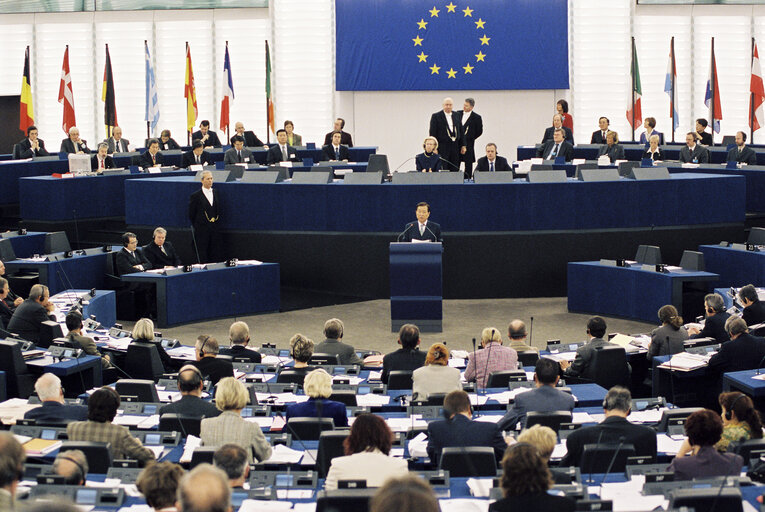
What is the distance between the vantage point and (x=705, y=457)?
20.8 ft

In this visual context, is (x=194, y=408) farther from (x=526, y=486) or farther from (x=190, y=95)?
(x=190, y=95)

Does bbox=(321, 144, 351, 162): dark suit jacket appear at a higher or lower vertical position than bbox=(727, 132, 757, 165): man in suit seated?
higher

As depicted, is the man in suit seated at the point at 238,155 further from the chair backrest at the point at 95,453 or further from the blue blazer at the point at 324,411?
the chair backrest at the point at 95,453

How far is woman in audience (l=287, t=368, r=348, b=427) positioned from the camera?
7695 millimetres

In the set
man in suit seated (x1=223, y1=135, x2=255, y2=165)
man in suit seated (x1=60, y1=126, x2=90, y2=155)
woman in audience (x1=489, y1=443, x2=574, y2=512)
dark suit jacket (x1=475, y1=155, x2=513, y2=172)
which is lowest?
woman in audience (x1=489, y1=443, x2=574, y2=512)

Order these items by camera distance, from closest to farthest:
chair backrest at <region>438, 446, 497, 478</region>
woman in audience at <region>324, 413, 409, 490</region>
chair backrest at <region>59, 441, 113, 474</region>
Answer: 1. woman in audience at <region>324, 413, 409, 490</region>
2. chair backrest at <region>438, 446, 497, 478</region>
3. chair backrest at <region>59, 441, 113, 474</region>

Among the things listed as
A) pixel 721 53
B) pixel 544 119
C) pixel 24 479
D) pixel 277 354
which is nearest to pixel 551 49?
pixel 544 119

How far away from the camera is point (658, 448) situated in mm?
7250

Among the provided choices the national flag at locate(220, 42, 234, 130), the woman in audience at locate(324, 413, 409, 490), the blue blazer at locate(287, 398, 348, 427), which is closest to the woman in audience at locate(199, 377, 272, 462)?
the blue blazer at locate(287, 398, 348, 427)

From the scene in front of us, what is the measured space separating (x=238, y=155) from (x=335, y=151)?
1917 millimetres

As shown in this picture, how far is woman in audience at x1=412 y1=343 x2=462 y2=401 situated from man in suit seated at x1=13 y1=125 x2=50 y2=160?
13.5 m

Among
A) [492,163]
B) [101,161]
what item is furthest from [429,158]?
[101,161]

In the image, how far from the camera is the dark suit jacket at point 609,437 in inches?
274

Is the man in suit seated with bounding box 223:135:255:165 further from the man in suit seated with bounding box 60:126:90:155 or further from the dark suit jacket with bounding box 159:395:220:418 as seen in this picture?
the dark suit jacket with bounding box 159:395:220:418
